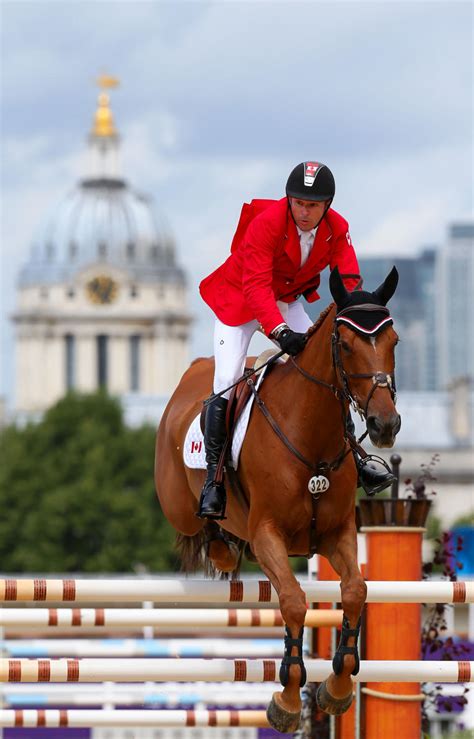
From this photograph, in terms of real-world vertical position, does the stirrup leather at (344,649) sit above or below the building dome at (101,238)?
below

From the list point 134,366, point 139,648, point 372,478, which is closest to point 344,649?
point 372,478

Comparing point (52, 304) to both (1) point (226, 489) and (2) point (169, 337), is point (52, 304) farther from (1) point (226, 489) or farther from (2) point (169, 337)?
(1) point (226, 489)

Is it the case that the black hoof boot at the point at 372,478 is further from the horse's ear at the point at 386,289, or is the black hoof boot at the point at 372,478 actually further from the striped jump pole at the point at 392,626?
the striped jump pole at the point at 392,626

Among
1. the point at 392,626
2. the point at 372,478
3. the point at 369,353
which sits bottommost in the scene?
the point at 392,626

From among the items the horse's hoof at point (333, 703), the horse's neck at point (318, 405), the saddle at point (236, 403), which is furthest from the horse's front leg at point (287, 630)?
the saddle at point (236, 403)

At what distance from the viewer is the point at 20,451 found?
86.1m

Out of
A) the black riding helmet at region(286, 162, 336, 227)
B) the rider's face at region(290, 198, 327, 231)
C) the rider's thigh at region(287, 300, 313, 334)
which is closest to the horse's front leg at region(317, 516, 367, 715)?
the rider's thigh at region(287, 300, 313, 334)

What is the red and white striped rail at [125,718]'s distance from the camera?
1234 centimetres

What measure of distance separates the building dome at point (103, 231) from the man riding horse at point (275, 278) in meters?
144

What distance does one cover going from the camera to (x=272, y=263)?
11.4m

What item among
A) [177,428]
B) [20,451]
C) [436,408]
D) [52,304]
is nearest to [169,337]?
[52,304]

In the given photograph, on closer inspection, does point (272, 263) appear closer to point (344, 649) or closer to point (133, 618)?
point (133, 618)

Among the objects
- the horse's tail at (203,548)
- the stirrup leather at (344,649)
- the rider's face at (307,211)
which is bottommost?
the stirrup leather at (344,649)

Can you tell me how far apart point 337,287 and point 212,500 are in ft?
5.19
